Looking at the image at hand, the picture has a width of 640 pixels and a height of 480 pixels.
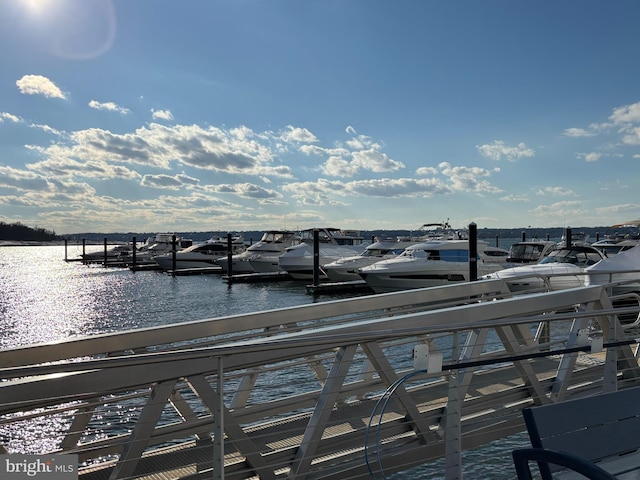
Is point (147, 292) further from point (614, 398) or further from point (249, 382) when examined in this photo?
point (614, 398)

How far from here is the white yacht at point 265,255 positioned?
→ 42.6 meters

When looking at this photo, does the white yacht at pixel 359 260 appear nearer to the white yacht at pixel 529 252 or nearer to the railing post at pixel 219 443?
the white yacht at pixel 529 252

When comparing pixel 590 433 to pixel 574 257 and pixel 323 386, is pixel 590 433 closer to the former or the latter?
pixel 323 386

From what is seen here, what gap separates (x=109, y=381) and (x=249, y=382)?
2568 millimetres

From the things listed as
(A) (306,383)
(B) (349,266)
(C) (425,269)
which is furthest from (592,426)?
(B) (349,266)

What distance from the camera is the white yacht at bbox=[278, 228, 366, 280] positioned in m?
36.4

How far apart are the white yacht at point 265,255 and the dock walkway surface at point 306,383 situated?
36774mm

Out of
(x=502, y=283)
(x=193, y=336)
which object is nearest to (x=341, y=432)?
(x=193, y=336)

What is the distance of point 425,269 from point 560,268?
802cm

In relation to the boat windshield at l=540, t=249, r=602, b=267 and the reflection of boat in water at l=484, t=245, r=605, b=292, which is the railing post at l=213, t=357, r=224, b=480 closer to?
the reflection of boat in water at l=484, t=245, r=605, b=292

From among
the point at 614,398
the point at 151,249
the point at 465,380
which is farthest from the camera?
the point at 151,249

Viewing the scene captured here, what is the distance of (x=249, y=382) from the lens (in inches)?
210

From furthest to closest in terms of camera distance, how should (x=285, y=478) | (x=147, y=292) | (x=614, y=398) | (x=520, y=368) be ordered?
(x=147, y=292) < (x=520, y=368) < (x=285, y=478) < (x=614, y=398)

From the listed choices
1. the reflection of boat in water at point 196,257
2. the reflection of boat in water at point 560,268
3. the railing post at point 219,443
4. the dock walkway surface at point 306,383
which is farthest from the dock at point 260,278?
the railing post at point 219,443
